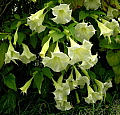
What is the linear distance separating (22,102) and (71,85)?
0.65m

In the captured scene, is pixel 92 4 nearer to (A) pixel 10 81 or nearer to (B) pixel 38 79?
(B) pixel 38 79

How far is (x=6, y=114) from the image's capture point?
2.49 m

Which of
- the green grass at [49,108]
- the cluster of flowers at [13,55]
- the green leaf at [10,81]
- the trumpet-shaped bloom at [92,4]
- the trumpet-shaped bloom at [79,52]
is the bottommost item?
the green grass at [49,108]

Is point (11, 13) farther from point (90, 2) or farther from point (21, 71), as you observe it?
point (90, 2)

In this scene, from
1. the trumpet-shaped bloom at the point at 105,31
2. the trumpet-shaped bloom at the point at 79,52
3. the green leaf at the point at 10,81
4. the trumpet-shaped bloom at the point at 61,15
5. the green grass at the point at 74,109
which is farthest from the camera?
the green grass at the point at 74,109

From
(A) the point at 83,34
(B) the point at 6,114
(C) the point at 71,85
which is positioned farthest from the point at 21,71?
(A) the point at 83,34

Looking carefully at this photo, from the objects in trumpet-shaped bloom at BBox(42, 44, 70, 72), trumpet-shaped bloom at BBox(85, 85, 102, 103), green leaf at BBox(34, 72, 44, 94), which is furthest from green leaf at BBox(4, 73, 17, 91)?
trumpet-shaped bloom at BBox(85, 85, 102, 103)

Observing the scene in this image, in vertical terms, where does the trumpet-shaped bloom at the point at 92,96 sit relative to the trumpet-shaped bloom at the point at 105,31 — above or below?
below

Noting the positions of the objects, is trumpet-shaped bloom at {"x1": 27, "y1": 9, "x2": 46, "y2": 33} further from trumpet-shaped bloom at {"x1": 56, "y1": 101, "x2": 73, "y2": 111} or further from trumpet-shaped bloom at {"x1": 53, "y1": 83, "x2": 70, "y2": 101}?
trumpet-shaped bloom at {"x1": 56, "y1": 101, "x2": 73, "y2": 111}

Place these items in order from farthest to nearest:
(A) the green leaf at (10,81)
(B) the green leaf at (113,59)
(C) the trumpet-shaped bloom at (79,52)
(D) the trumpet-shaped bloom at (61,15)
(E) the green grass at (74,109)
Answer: (B) the green leaf at (113,59), (E) the green grass at (74,109), (A) the green leaf at (10,81), (D) the trumpet-shaped bloom at (61,15), (C) the trumpet-shaped bloom at (79,52)

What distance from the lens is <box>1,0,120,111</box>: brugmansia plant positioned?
1858 mm

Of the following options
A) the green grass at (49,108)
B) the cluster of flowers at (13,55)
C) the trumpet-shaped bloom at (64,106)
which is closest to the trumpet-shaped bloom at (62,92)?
the trumpet-shaped bloom at (64,106)

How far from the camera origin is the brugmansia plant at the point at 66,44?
1.86 m

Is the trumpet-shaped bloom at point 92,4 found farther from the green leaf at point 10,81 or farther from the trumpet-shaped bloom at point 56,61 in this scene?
the green leaf at point 10,81
